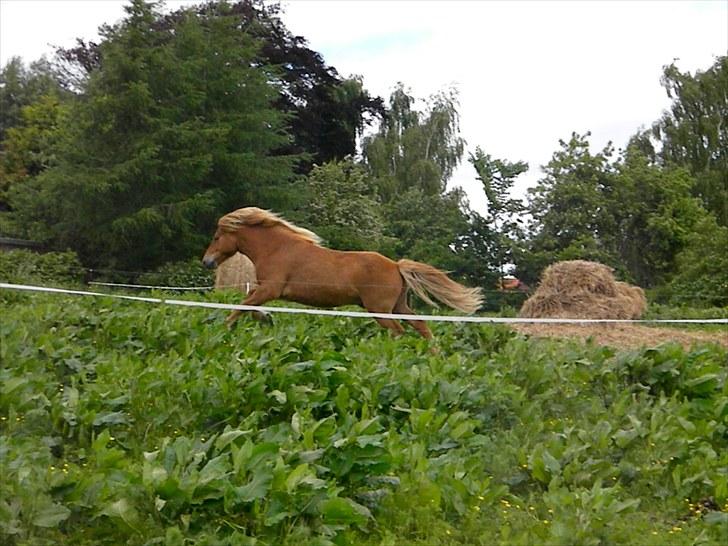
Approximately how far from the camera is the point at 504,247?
20625 millimetres

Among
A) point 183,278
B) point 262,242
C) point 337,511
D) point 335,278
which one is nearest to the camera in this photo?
point 337,511

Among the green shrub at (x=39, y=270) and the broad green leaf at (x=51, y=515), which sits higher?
the green shrub at (x=39, y=270)

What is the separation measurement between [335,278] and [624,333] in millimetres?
4896

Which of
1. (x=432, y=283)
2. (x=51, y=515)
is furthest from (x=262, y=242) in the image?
(x=51, y=515)

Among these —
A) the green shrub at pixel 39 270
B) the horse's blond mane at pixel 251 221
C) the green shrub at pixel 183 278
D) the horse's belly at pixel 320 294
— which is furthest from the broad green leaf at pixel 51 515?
the green shrub at pixel 183 278

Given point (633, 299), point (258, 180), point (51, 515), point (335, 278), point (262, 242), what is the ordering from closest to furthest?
1. point (51, 515)
2. point (335, 278)
3. point (262, 242)
4. point (633, 299)
5. point (258, 180)

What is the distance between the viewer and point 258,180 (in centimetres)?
2077

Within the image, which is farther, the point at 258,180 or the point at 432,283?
the point at 258,180

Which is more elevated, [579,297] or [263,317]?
[579,297]

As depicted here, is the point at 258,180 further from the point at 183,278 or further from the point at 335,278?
the point at 335,278

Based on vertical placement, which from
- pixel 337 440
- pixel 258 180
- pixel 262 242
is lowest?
pixel 337 440

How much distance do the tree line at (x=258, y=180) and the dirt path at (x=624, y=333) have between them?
18.6 ft

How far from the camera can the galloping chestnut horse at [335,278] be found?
29.5 ft

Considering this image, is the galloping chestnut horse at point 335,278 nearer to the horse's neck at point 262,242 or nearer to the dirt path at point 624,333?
the horse's neck at point 262,242
